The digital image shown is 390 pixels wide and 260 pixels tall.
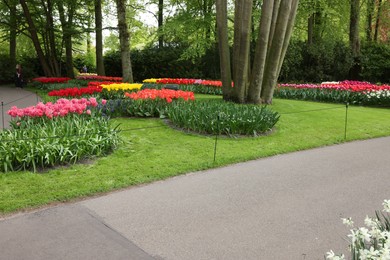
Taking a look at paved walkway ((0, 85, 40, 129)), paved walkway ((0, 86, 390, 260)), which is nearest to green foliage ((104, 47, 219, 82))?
paved walkway ((0, 85, 40, 129))

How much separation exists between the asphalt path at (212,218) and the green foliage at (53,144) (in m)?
1.40

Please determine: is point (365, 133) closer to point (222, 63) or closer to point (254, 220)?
point (222, 63)

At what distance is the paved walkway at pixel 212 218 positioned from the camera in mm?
3314

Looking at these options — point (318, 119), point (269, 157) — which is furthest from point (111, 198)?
point (318, 119)

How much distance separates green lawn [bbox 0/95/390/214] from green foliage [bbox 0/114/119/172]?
0.22m

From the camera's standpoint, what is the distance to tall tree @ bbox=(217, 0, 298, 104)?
35.3ft

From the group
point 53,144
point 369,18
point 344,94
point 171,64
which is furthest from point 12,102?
point 369,18

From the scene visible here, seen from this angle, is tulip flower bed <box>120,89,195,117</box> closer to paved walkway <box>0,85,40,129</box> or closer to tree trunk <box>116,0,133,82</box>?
paved walkway <box>0,85,40,129</box>

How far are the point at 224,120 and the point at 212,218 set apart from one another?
161 inches

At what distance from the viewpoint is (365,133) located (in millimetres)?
9203

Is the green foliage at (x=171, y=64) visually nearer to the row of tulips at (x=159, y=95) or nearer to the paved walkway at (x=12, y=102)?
the paved walkway at (x=12, y=102)

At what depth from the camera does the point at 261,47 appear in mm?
10797

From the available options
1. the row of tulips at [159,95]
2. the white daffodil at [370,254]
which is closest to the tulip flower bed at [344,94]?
the row of tulips at [159,95]

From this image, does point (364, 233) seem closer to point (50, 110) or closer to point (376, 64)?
point (50, 110)
